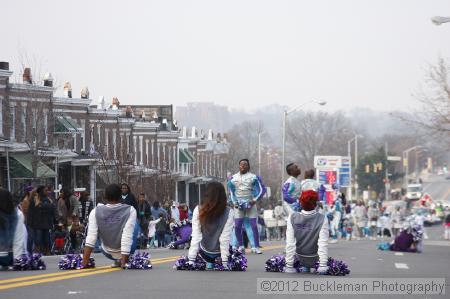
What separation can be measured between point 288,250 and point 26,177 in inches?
1272

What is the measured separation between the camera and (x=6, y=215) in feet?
58.8

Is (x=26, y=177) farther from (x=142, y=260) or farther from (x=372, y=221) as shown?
(x=142, y=260)

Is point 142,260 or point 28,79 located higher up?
point 28,79

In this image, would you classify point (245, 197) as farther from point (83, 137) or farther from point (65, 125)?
point (83, 137)

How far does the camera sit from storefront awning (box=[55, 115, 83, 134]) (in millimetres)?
55578

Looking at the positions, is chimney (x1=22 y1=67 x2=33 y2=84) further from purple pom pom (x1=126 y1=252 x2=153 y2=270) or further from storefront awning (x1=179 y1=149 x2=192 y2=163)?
purple pom pom (x1=126 y1=252 x2=153 y2=270)

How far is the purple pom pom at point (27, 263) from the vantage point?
18.0 meters

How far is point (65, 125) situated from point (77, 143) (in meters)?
4.70

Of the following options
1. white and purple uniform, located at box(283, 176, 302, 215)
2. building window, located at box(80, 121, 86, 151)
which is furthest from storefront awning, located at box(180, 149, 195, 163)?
→ white and purple uniform, located at box(283, 176, 302, 215)

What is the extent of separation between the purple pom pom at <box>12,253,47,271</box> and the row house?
2652 centimetres

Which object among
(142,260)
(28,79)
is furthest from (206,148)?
(142,260)

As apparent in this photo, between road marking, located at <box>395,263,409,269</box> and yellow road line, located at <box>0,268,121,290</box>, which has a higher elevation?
yellow road line, located at <box>0,268,121,290</box>

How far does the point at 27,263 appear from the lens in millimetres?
18016

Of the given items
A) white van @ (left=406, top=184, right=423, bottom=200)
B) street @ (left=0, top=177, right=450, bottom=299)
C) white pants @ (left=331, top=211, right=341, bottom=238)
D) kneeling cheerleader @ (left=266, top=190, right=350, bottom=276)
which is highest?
kneeling cheerleader @ (left=266, top=190, right=350, bottom=276)
